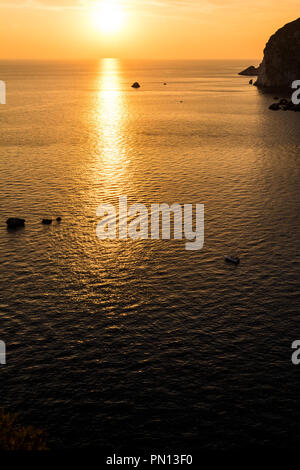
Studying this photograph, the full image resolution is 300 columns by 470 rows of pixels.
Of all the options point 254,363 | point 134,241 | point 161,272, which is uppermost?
point 134,241

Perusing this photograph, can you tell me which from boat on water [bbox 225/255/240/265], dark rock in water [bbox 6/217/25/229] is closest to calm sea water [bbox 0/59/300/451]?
boat on water [bbox 225/255/240/265]

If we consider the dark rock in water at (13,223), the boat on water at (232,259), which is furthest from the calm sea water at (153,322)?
the dark rock in water at (13,223)

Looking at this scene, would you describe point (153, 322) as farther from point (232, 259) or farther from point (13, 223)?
point (13, 223)

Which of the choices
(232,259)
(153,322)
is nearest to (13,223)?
(153,322)

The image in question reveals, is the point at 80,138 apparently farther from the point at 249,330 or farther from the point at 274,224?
the point at 249,330

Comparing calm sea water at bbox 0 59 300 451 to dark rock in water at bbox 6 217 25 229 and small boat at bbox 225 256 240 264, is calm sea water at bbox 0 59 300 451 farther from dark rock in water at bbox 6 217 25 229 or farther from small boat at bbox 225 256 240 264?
dark rock in water at bbox 6 217 25 229

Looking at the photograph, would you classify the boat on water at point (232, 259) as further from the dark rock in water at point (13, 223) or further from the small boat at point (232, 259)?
the dark rock in water at point (13, 223)

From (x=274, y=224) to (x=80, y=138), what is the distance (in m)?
115

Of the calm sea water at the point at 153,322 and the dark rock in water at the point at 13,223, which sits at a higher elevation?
the dark rock in water at the point at 13,223

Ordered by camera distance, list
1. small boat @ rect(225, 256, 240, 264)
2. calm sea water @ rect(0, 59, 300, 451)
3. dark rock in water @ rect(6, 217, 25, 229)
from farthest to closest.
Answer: dark rock in water @ rect(6, 217, 25, 229) → small boat @ rect(225, 256, 240, 264) → calm sea water @ rect(0, 59, 300, 451)

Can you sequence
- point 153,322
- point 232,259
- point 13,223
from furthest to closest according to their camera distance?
point 13,223
point 232,259
point 153,322

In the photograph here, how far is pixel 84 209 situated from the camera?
327 feet

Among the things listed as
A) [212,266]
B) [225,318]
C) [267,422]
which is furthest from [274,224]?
[267,422]

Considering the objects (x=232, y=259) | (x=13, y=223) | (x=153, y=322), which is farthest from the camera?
(x=13, y=223)
